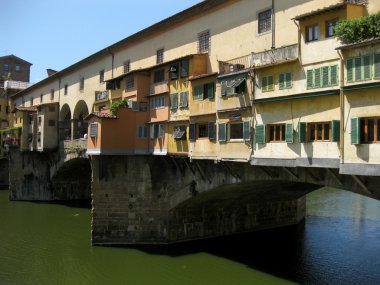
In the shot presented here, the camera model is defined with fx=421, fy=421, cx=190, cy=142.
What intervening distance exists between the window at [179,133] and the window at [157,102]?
2.38 metres

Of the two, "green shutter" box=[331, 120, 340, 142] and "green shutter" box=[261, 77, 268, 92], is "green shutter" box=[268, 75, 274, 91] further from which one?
"green shutter" box=[331, 120, 340, 142]

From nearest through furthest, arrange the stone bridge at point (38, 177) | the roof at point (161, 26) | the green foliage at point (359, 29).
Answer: the green foliage at point (359, 29), the roof at point (161, 26), the stone bridge at point (38, 177)

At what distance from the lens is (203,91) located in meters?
23.4

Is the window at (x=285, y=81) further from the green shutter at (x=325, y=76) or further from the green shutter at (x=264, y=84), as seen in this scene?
the green shutter at (x=325, y=76)

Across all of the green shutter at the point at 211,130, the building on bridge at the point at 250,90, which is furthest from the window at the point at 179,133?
the green shutter at the point at 211,130

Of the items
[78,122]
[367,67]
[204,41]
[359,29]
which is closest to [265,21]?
[204,41]

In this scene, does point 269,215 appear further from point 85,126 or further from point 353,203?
point 85,126

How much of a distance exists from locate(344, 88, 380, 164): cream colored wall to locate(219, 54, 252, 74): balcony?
719 cm

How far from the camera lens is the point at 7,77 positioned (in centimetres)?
8306

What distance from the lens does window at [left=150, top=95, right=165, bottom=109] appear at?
2730 centimetres

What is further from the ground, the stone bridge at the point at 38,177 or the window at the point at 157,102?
the window at the point at 157,102

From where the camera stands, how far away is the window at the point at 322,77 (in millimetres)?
16072

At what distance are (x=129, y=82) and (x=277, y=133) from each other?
46.4ft

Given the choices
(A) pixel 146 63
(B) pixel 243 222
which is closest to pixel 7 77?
(A) pixel 146 63
